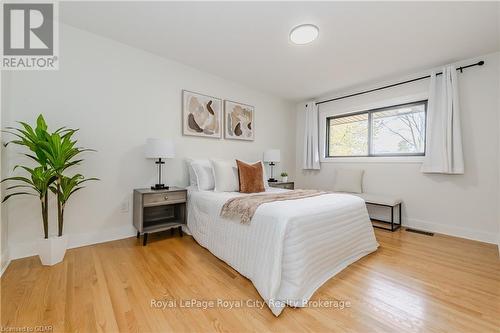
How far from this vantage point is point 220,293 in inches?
61.7

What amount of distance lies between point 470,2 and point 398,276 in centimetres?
249

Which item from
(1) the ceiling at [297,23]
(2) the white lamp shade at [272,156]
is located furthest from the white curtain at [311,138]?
(1) the ceiling at [297,23]

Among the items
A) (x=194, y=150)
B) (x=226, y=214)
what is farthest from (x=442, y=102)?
(x=194, y=150)

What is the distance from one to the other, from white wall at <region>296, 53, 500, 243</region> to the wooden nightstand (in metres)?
3.27

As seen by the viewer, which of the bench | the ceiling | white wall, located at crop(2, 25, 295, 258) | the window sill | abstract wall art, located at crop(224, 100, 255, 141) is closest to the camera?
the ceiling

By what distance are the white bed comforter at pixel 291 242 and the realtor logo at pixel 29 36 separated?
7.47 ft

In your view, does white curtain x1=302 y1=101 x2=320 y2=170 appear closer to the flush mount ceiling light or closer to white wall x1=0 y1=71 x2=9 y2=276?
the flush mount ceiling light

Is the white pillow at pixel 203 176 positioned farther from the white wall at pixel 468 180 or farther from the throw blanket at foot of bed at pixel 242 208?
the white wall at pixel 468 180

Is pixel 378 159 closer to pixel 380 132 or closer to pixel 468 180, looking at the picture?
pixel 380 132

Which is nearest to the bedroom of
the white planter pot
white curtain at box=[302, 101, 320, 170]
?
the white planter pot

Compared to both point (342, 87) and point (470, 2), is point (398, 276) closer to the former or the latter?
point (470, 2)

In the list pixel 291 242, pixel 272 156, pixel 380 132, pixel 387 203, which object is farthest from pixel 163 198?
pixel 380 132

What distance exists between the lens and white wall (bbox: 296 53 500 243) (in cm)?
264

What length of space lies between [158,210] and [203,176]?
79 centimetres
